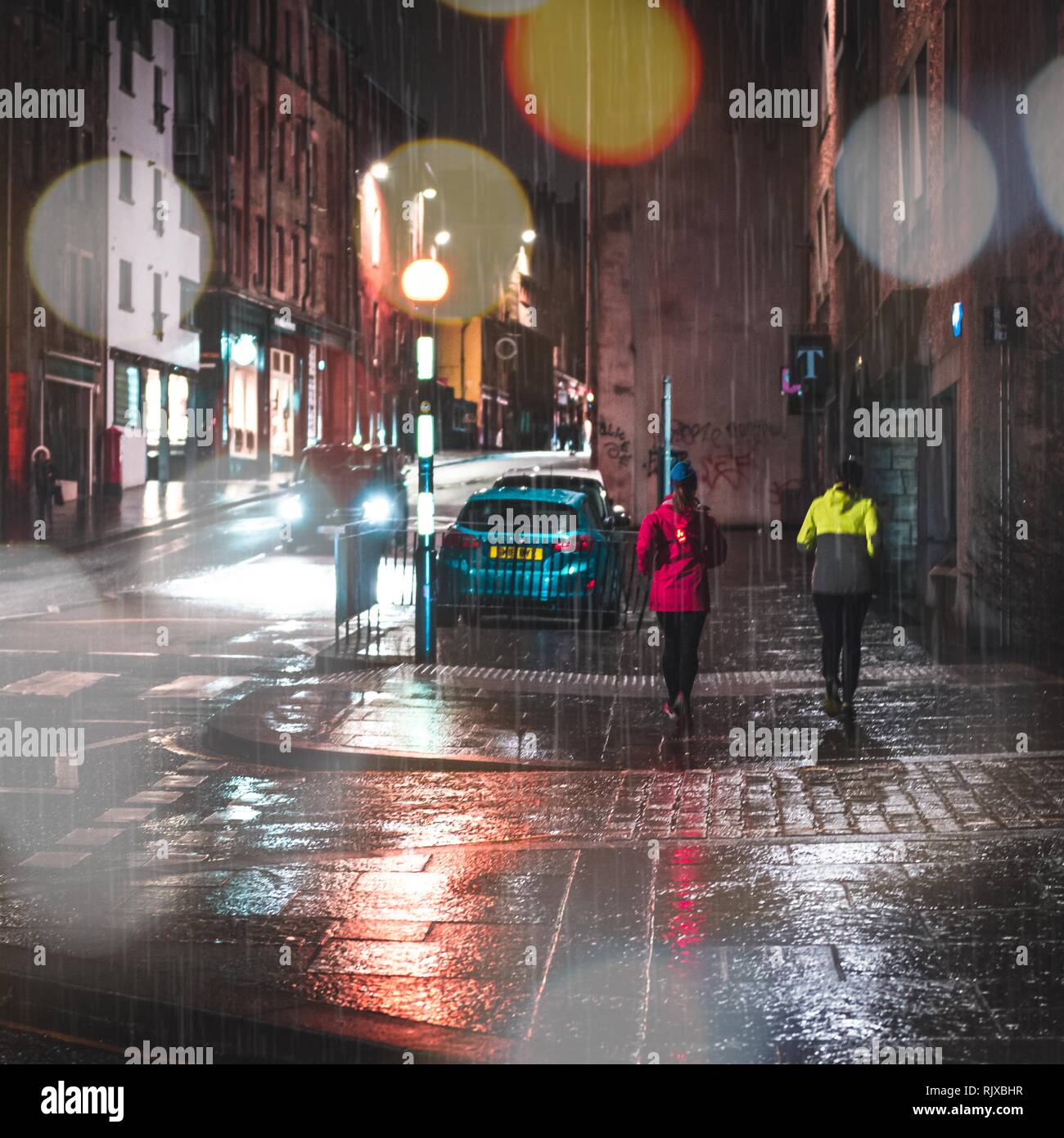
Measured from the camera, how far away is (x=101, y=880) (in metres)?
7.10

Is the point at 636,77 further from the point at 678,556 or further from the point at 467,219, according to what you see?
the point at 467,219

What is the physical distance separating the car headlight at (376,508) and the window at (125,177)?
773 inches

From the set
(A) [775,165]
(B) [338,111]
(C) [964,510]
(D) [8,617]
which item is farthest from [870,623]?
(B) [338,111]

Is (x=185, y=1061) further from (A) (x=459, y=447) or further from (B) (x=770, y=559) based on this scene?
(A) (x=459, y=447)

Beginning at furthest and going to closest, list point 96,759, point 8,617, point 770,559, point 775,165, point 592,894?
point 775,165
point 770,559
point 8,617
point 96,759
point 592,894

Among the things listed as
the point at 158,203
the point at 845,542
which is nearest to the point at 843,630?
the point at 845,542

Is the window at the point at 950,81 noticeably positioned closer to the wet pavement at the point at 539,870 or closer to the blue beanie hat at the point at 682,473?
the wet pavement at the point at 539,870

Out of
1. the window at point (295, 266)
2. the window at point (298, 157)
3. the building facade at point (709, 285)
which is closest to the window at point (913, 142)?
the building facade at point (709, 285)


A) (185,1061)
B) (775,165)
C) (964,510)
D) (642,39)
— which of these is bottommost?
(185,1061)

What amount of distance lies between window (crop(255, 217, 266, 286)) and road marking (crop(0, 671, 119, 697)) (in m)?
47.4

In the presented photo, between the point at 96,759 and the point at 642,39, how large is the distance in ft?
104

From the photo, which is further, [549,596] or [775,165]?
[775,165]

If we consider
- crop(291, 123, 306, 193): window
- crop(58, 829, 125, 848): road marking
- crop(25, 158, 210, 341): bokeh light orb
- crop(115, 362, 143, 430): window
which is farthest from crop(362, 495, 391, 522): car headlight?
crop(291, 123, 306, 193): window

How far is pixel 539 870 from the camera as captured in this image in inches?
279
